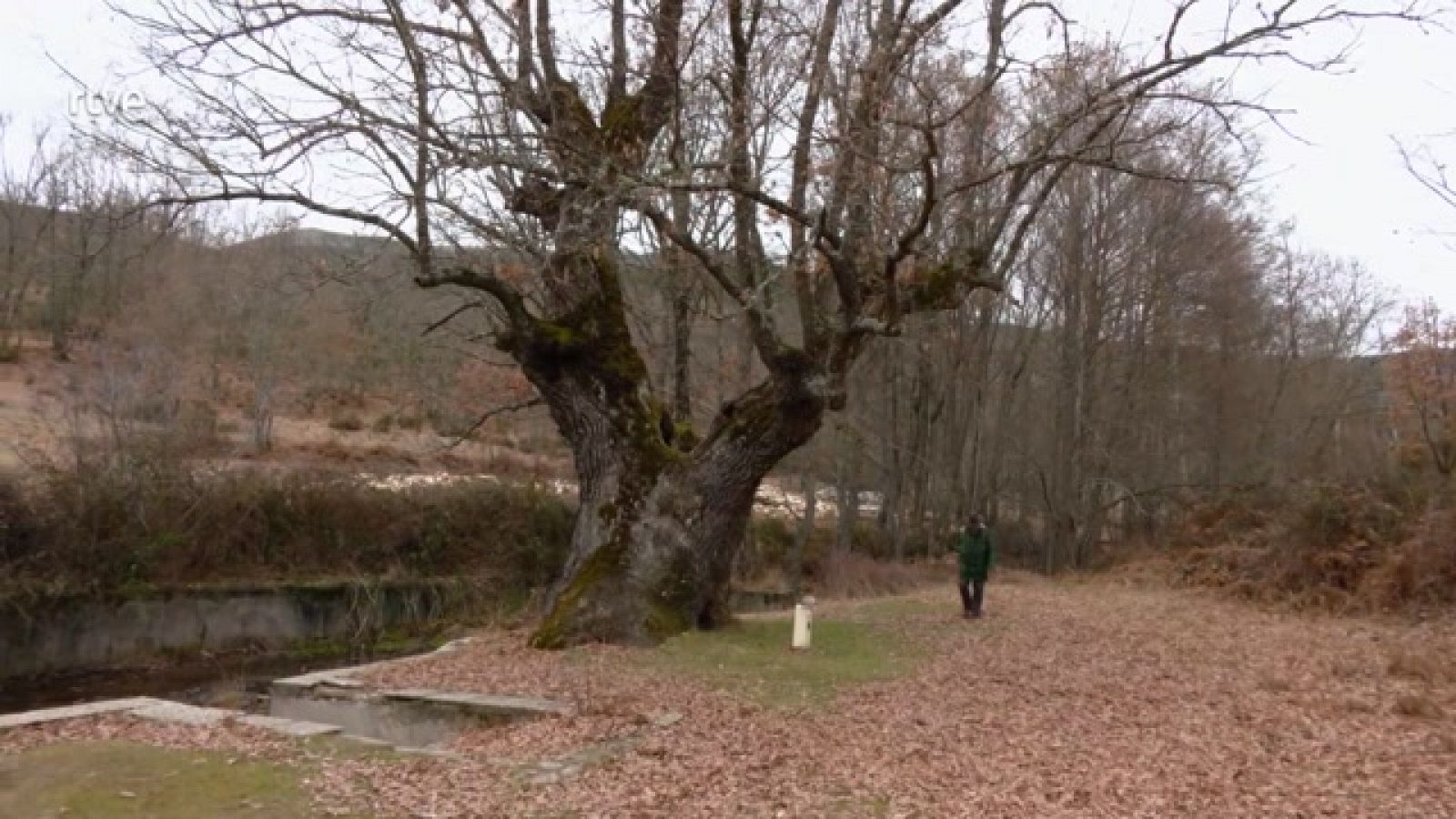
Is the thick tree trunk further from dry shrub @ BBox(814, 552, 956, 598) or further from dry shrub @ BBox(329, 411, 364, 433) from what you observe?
dry shrub @ BBox(329, 411, 364, 433)

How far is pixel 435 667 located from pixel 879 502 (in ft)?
86.0

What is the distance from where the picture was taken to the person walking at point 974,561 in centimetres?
1789

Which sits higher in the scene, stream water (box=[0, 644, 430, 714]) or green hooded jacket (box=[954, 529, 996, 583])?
green hooded jacket (box=[954, 529, 996, 583])

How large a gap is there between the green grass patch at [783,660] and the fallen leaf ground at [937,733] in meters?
0.05

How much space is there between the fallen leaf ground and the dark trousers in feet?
7.39

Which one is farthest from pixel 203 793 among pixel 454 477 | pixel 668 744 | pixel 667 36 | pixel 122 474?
pixel 454 477

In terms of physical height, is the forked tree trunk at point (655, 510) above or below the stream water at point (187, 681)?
above

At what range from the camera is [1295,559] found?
21.1 metres

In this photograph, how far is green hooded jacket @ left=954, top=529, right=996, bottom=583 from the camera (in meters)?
17.9

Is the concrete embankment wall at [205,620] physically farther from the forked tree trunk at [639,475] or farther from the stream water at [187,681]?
the forked tree trunk at [639,475]

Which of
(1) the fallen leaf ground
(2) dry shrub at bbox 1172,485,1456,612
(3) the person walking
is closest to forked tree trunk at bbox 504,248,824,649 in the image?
(1) the fallen leaf ground

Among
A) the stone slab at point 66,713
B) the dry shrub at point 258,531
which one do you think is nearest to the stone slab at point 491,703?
the stone slab at point 66,713

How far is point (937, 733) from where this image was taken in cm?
954

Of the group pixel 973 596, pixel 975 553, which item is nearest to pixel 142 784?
pixel 975 553
